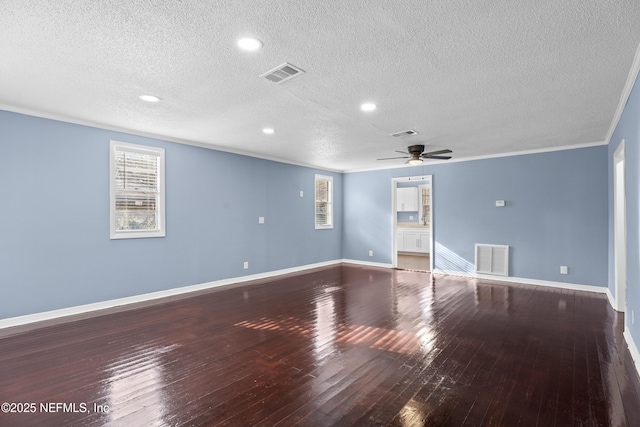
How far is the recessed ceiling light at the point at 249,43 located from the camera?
222 centimetres

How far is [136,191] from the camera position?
190 inches

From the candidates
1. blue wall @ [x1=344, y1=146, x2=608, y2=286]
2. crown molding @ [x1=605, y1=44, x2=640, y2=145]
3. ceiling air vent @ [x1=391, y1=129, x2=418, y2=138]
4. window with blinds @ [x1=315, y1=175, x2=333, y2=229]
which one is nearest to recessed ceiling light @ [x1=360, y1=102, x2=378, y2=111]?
ceiling air vent @ [x1=391, y1=129, x2=418, y2=138]

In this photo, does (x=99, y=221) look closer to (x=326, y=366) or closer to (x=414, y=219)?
(x=326, y=366)

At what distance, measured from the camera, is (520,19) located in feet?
6.55

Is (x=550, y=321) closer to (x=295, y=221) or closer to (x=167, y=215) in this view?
(x=295, y=221)

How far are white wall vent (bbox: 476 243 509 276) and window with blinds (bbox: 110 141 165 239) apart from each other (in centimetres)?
597

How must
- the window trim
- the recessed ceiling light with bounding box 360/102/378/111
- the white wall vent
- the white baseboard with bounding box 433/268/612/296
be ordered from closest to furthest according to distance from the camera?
the recessed ceiling light with bounding box 360/102/378/111
the white baseboard with bounding box 433/268/612/296
the white wall vent
the window trim

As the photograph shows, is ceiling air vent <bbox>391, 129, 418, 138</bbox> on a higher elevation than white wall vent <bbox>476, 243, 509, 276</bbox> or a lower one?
higher

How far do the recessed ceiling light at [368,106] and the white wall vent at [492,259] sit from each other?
14.2 feet

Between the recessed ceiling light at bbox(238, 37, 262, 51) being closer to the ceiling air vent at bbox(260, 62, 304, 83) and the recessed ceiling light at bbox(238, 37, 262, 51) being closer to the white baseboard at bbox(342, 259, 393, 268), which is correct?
the ceiling air vent at bbox(260, 62, 304, 83)

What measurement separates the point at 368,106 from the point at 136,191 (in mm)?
3620

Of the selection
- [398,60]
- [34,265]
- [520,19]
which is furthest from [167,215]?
[520,19]

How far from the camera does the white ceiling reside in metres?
1.93

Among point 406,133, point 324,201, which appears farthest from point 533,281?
point 324,201
